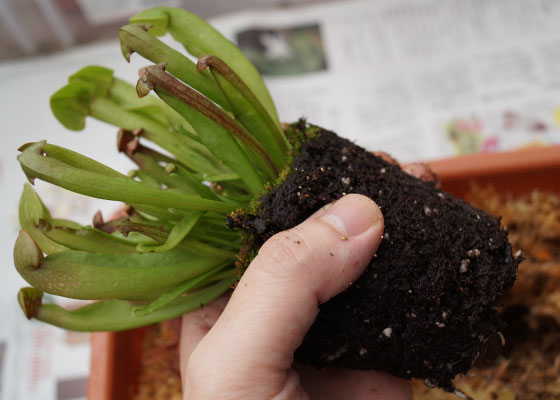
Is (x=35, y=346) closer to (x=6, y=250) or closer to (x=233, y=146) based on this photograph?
(x=6, y=250)

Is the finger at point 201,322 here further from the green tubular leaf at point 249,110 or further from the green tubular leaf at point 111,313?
the green tubular leaf at point 249,110

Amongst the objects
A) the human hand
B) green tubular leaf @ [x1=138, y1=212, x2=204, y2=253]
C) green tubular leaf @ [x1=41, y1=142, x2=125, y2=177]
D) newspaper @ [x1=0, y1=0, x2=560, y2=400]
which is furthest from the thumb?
newspaper @ [x1=0, y1=0, x2=560, y2=400]

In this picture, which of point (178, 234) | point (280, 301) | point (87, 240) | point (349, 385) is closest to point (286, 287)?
point (280, 301)

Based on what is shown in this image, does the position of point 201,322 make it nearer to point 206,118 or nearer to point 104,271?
point 104,271

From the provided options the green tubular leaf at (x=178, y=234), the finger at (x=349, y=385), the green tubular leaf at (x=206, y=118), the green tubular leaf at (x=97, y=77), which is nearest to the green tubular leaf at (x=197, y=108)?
the green tubular leaf at (x=206, y=118)

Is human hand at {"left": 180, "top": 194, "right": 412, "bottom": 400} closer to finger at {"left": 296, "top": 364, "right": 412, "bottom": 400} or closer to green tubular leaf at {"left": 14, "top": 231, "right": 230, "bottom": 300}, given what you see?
green tubular leaf at {"left": 14, "top": 231, "right": 230, "bottom": 300}
